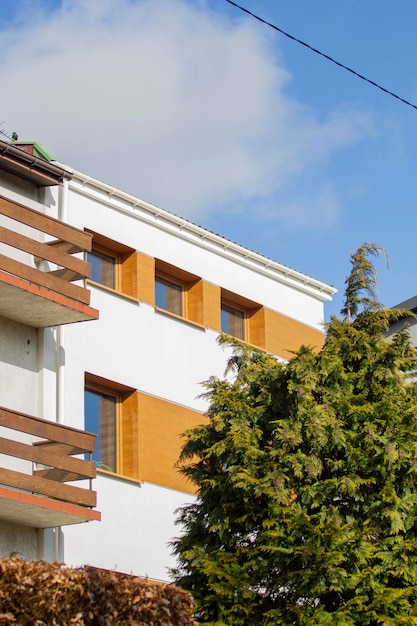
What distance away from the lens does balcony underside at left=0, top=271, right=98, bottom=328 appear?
18359 mm

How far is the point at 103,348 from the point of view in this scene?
68.2ft

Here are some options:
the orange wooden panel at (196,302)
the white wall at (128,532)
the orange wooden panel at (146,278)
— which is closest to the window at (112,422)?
the white wall at (128,532)

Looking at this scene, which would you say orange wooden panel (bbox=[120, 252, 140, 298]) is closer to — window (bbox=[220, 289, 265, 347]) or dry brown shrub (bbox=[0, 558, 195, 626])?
window (bbox=[220, 289, 265, 347])

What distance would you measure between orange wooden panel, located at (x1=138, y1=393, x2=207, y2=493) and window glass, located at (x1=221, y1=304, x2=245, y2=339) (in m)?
2.86

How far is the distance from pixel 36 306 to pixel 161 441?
3623 millimetres

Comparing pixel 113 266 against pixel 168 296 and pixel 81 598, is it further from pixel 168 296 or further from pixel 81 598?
pixel 81 598

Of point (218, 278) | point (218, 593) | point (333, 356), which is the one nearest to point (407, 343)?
point (333, 356)

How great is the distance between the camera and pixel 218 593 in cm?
1599

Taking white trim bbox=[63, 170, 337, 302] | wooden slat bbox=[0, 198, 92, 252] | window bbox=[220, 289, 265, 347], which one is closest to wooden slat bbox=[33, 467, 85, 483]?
wooden slat bbox=[0, 198, 92, 252]

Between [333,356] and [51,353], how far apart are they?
488 centimetres

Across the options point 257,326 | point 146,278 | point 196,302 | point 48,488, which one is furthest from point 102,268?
point 48,488

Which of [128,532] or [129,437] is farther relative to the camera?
[129,437]

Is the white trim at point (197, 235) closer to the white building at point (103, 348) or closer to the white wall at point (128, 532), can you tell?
the white building at point (103, 348)

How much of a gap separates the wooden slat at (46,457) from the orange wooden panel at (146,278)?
4.41 meters
